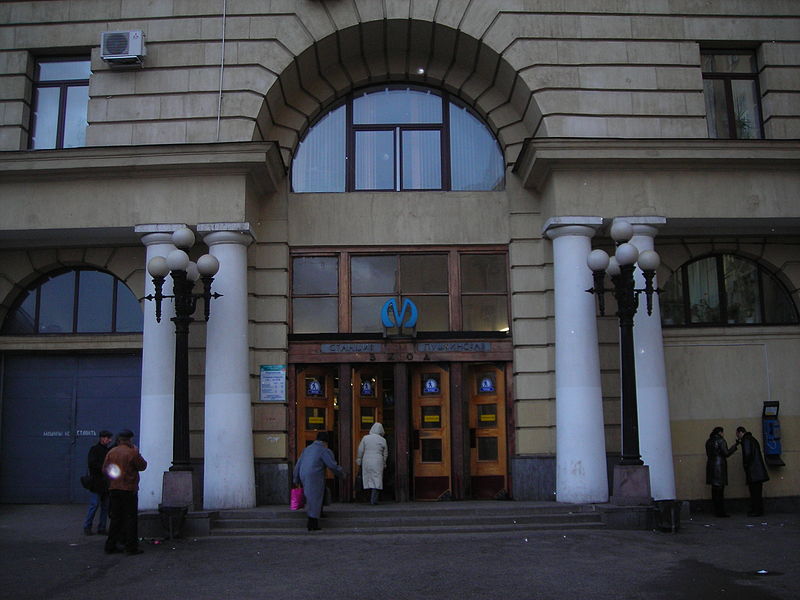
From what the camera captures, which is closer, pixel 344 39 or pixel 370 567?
pixel 370 567

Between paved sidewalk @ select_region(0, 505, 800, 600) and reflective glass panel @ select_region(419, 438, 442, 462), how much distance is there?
420 centimetres

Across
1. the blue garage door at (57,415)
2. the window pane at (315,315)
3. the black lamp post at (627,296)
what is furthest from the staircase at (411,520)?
the blue garage door at (57,415)

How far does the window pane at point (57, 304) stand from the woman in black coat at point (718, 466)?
13557mm

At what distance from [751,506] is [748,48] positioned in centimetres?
961

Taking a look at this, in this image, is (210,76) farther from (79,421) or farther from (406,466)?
(406,466)

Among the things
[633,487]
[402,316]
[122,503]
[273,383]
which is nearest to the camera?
[122,503]

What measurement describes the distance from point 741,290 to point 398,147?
26.7 feet

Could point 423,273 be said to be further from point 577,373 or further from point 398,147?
point 577,373

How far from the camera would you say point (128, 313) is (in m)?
17.5

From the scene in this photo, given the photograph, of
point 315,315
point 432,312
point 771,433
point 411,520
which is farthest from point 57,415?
point 771,433

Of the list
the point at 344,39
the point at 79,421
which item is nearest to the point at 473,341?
the point at 344,39

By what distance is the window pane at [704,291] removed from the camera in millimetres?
17594

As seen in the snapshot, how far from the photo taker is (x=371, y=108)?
18.3 meters

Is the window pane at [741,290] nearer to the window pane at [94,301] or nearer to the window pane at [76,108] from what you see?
the window pane at [94,301]
